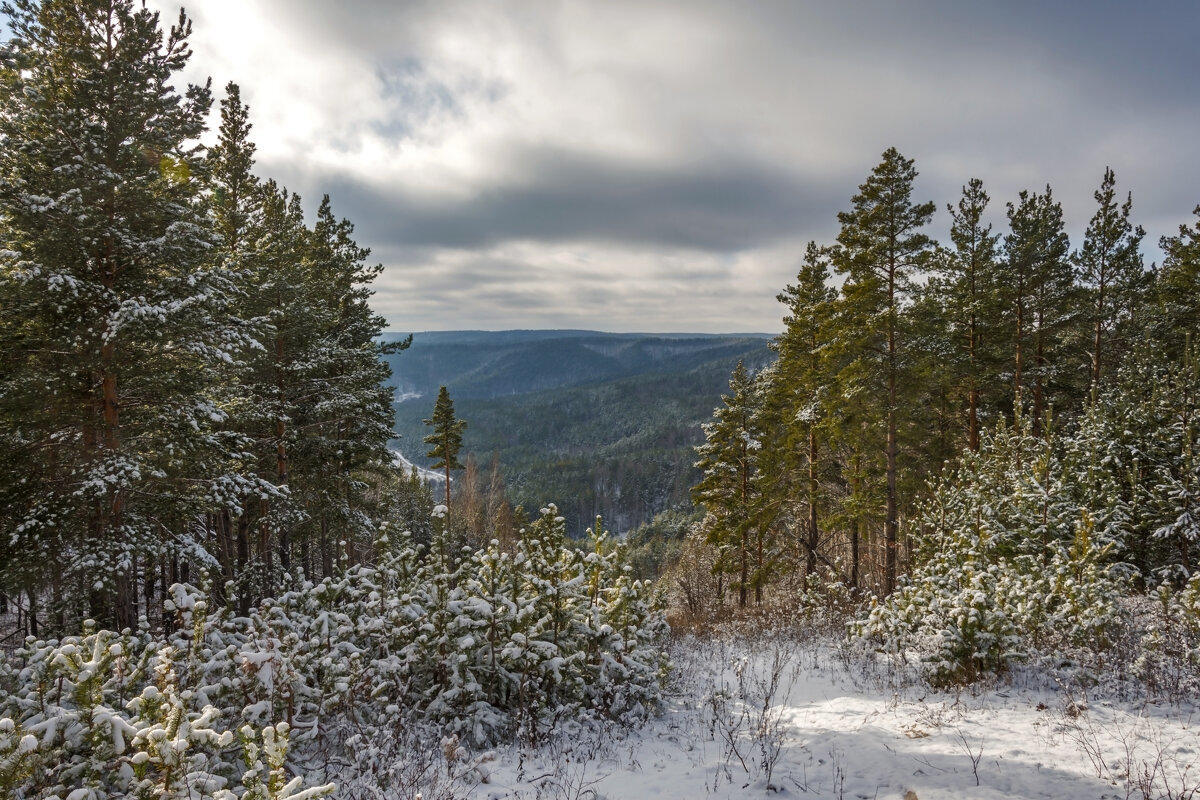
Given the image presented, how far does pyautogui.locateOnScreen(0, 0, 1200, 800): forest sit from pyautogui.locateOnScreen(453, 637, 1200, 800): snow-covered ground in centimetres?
7

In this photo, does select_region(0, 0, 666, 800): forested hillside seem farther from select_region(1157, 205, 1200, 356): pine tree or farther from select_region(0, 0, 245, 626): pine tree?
select_region(1157, 205, 1200, 356): pine tree

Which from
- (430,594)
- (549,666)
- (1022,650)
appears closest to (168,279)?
(430,594)

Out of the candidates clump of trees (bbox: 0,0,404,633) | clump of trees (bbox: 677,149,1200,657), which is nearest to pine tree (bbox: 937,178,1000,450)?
clump of trees (bbox: 677,149,1200,657)

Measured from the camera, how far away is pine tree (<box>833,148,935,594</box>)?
1416 centimetres

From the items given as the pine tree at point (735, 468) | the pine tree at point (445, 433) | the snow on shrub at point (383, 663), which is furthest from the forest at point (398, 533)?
the pine tree at point (445, 433)

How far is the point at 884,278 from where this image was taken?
47.9ft

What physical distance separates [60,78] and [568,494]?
114 meters

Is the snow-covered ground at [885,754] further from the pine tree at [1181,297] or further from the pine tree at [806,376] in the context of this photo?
the pine tree at [1181,297]

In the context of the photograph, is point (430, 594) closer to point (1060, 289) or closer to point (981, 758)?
point (981, 758)

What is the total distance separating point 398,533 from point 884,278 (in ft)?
43.4

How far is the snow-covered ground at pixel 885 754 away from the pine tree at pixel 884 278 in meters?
9.34

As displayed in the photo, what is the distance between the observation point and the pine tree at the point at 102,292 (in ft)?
28.1

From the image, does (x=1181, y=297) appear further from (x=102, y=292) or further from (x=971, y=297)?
(x=102, y=292)

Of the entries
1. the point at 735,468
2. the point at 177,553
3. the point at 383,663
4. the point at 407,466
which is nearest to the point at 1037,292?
the point at 735,468
